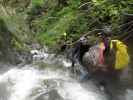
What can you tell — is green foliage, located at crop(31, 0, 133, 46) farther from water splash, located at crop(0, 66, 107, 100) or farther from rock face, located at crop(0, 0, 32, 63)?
water splash, located at crop(0, 66, 107, 100)

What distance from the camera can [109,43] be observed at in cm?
739

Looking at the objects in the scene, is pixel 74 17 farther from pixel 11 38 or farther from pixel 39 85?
pixel 39 85

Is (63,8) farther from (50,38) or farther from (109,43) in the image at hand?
(109,43)

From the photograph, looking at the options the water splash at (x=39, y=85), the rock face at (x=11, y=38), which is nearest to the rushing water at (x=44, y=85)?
the water splash at (x=39, y=85)

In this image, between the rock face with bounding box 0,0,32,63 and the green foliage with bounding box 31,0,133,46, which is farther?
the green foliage with bounding box 31,0,133,46

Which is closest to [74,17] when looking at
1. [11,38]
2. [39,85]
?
[11,38]

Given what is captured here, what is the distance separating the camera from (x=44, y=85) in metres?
7.68

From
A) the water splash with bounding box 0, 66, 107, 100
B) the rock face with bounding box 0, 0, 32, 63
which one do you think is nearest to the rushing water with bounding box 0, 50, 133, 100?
the water splash with bounding box 0, 66, 107, 100

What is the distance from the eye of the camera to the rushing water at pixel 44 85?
722cm

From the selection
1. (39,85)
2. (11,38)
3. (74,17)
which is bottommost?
(39,85)

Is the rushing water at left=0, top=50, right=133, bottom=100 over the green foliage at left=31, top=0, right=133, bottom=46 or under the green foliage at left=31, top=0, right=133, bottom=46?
under

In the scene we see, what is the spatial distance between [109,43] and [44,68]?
219 centimetres

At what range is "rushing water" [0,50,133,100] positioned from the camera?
7216 millimetres

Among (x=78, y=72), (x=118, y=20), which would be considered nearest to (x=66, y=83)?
(x=78, y=72)
